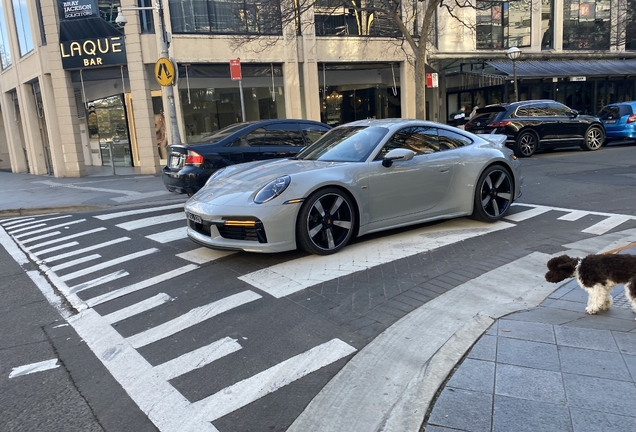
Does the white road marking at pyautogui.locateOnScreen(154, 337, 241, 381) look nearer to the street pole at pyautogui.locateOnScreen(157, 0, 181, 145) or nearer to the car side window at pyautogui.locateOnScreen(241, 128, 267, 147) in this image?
the car side window at pyautogui.locateOnScreen(241, 128, 267, 147)

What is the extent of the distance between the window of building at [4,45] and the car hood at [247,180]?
22.1m

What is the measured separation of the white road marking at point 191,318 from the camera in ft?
13.0

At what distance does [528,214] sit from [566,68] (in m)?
21.9

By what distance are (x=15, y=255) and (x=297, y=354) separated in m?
5.61

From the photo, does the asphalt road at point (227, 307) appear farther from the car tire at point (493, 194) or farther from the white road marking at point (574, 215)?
the car tire at point (493, 194)

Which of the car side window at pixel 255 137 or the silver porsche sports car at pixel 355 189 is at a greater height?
the car side window at pixel 255 137

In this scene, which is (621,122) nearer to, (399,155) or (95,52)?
(399,155)

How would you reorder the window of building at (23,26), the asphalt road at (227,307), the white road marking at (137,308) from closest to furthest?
the asphalt road at (227,307) → the white road marking at (137,308) → the window of building at (23,26)

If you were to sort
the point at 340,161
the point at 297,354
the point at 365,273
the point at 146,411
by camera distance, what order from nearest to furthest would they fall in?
the point at 146,411, the point at 297,354, the point at 365,273, the point at 340,161

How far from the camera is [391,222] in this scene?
241 inches

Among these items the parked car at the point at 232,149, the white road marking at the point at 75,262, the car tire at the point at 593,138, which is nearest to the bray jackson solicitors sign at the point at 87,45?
the parked car at the point at 232,149

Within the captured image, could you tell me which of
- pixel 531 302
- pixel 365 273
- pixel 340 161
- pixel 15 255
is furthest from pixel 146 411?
pixel 15 255

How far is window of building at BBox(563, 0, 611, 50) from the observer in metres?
28.1

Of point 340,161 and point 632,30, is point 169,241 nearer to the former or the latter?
point 340,161
